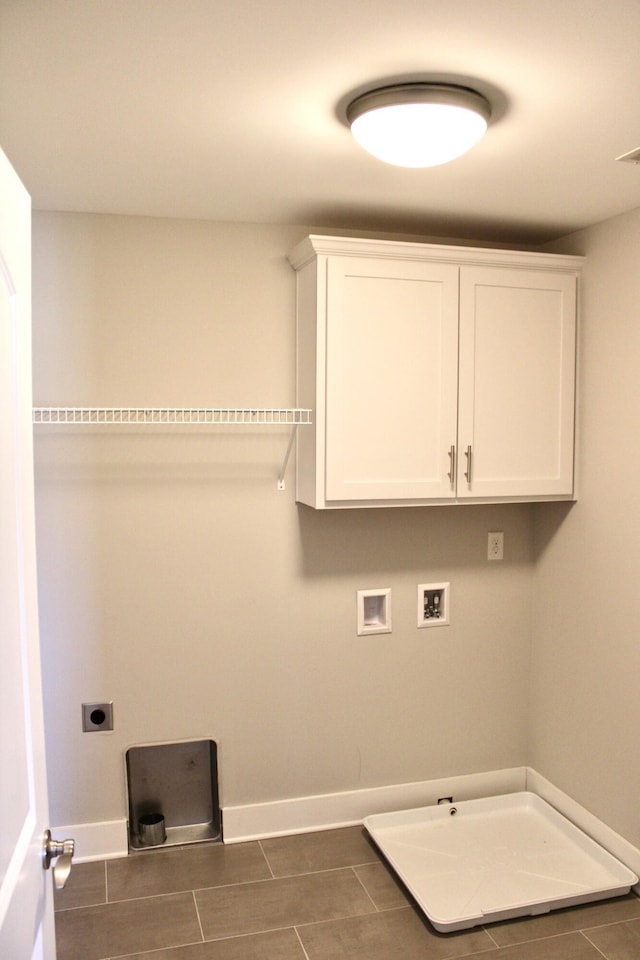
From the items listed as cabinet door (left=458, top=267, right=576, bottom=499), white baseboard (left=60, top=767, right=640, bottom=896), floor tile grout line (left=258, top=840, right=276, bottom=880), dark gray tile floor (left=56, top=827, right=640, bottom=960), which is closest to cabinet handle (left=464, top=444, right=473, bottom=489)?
cabinet door (left=458, top=267, right=576, bottom=499)

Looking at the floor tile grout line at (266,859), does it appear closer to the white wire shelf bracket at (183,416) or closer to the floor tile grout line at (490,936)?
the floor tile grout line at (490,936)

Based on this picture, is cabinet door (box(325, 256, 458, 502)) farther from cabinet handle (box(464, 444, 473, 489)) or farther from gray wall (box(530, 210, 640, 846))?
gray wall (box(530, 210, 640, 846))

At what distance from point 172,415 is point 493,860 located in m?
1.90

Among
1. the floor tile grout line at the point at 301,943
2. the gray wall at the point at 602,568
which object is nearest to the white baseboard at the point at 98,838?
the floor tile grout line at the point at 301,943

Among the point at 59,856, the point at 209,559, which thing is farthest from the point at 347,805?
the point at 59,856

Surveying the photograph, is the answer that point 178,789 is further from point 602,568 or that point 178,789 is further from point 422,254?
point 422,254

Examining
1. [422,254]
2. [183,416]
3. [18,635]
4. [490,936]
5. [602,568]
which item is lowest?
[490,936]

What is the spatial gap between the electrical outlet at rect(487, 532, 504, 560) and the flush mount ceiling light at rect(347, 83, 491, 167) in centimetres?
164

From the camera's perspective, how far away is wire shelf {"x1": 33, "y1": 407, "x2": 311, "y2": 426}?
2.55m

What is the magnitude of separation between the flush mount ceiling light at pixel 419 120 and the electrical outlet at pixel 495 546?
1.64m

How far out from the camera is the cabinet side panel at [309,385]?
2.61 metres

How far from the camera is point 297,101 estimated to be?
1.78 m

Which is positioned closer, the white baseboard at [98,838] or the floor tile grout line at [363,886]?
the floor tile grout line at [363,886]

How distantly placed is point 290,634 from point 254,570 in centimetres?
28
